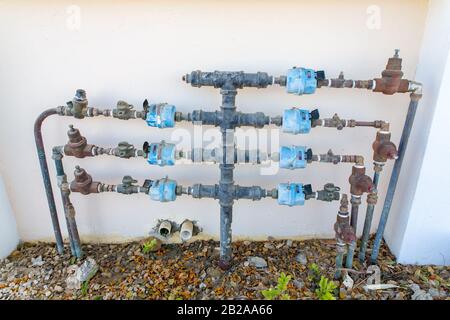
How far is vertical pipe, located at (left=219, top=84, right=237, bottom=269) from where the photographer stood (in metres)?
1.61

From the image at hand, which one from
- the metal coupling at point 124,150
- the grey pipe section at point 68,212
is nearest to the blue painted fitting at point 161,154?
the metal coupling at point 124,150

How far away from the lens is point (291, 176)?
Result: 1979mm

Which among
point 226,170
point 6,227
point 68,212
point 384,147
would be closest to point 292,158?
point 226,170

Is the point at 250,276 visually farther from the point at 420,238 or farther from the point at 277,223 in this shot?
the point at 420,238

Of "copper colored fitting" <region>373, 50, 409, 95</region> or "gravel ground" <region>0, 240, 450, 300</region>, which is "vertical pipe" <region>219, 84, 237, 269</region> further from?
"copper colored fitting" <region>373, 50, 409, 95</region>

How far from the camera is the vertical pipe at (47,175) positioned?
68.1 inches

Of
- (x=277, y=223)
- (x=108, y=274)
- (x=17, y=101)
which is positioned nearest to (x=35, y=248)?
(x=108, y=274)

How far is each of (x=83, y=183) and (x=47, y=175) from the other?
0.65 feet

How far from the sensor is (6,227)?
2.07 meters

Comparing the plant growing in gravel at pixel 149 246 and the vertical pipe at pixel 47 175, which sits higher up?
the vertical pipe at pixel 47 175

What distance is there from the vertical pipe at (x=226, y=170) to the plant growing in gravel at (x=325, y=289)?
451mm

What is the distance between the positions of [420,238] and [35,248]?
6.67 ft

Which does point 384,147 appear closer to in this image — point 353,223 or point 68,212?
point 353,223

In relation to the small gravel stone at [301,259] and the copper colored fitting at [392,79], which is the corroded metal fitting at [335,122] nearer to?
the copper colored fitting at [392,79]
